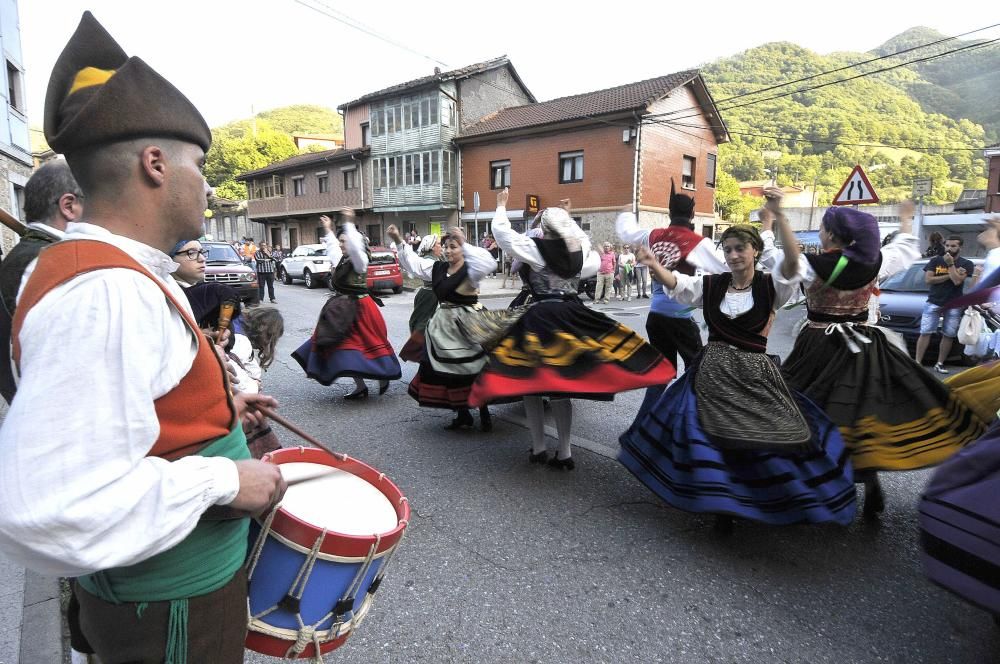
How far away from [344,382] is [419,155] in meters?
24.9

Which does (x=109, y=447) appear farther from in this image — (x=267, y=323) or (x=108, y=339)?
(x=267, y=323)

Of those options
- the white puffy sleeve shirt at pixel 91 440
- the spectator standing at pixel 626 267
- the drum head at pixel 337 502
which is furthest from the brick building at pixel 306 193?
the white puffy sleeve shirt at pixel 91 440

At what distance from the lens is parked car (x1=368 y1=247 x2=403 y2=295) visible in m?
17.9

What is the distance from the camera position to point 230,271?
14.4m

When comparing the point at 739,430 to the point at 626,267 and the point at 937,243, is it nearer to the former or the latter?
the point at 937,243

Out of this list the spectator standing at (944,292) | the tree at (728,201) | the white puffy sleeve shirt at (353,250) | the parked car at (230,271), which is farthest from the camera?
the tree at (728,201)

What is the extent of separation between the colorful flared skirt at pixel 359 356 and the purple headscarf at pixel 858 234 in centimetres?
426

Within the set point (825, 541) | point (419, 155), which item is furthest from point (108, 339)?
point (419, 155)

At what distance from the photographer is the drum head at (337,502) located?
Answer: 158 centimetres

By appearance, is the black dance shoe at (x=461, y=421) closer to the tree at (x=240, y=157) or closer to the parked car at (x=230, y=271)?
the parked car at (x=230, y=271)

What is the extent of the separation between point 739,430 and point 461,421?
→ 2.87 metres

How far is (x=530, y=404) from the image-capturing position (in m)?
4.42

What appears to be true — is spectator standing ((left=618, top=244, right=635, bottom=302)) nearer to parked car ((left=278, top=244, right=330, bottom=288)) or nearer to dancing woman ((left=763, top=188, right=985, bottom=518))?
parked car ((left=278, top=244, right=330, bottom=288))

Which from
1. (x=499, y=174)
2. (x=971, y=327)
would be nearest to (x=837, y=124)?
(x=499, y=174)
